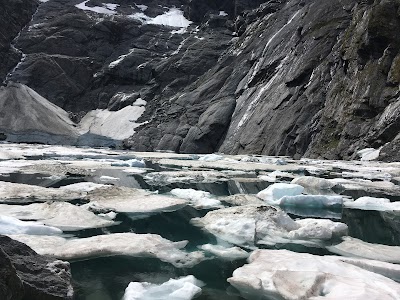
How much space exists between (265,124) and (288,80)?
30.1ft

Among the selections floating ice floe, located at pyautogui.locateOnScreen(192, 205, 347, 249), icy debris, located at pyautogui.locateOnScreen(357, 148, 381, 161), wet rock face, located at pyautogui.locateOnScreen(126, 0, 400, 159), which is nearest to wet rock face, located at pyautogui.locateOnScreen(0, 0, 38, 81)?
wet rock face, located at pyautogui.locateOnScreen(126, 0, 400, 159)

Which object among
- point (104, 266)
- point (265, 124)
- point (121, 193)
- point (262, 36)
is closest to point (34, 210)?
point (121, 193)

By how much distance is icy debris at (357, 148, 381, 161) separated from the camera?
43.0 meters

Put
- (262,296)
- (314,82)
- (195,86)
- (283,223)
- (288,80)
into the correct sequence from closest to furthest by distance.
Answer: (262,296), (283,223), (314,82), (288,80), (195,86)

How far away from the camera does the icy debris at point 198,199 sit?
1690 centimetres

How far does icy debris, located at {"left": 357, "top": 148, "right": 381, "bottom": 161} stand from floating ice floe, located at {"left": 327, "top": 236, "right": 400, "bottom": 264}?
3451cm

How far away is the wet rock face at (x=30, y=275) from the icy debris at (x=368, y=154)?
41.7m

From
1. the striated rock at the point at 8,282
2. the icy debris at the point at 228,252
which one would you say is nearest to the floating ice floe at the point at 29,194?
the icy debris at the point at 228,252

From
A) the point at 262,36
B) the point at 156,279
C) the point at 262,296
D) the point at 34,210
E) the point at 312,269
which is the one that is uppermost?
the point at 262,36

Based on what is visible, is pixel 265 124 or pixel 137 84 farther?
pixel 137 84

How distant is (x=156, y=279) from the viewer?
8781 mm

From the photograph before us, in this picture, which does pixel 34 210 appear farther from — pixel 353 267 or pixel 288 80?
pixel 288 80

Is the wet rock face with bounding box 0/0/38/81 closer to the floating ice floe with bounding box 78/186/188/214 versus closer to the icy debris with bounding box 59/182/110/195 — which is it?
the icy debris with bounding box 59/182/110/195

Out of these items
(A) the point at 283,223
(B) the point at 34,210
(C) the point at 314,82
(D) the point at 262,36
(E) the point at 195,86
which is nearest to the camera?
(A) the point at 283,223
